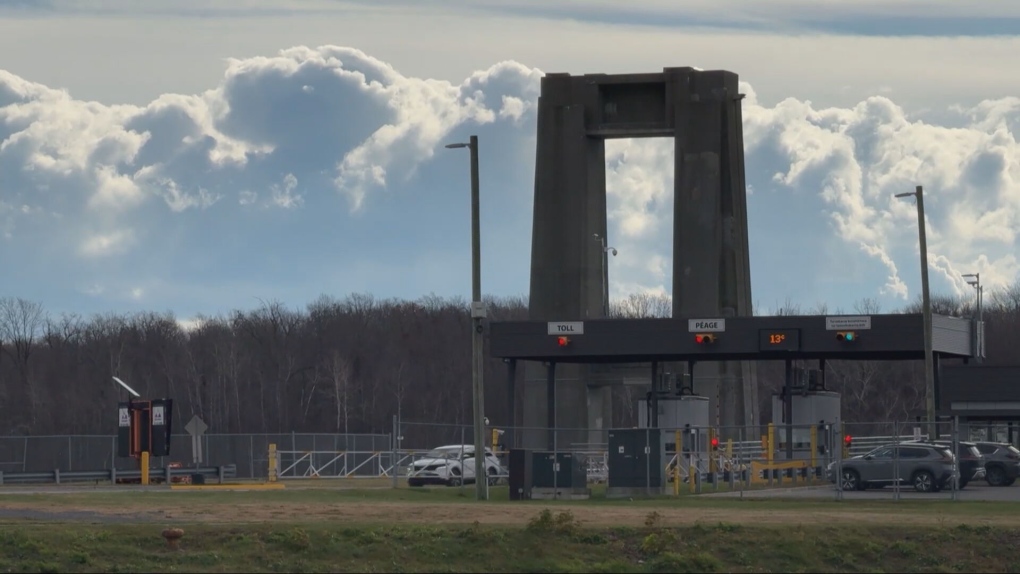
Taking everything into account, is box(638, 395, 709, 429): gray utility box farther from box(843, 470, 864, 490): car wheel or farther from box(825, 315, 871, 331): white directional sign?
box(843, 470, 864, 490): car wheel

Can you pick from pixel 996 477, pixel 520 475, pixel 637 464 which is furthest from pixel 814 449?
pixel 520 475

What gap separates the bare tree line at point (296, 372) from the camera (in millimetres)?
108875

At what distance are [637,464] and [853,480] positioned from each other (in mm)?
6494

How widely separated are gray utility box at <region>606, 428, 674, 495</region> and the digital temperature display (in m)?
8.91

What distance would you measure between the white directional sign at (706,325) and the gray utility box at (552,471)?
30.6 ft

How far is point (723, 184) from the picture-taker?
211 ft

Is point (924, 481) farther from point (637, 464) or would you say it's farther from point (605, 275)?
point (605, 275)

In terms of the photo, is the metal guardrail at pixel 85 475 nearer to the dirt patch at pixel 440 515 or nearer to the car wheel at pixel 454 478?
the car wheel at pixel 454 478

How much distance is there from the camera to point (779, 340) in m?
48.0

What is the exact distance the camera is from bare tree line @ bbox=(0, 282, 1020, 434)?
4286 inches

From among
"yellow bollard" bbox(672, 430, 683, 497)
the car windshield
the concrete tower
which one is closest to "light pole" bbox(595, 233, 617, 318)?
the concrete tower

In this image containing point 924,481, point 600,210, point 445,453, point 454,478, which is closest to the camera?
point 924,481

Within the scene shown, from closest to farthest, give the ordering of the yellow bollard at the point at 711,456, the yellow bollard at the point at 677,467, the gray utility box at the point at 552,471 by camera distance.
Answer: the yellow bollard at the point at 677,467 → the gray utility box at the point at 552,471 → the yellow bollard at the point at 711,456

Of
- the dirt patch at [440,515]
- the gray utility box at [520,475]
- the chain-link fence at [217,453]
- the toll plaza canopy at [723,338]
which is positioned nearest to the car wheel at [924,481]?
the toll plaza canopy at [723,338]
